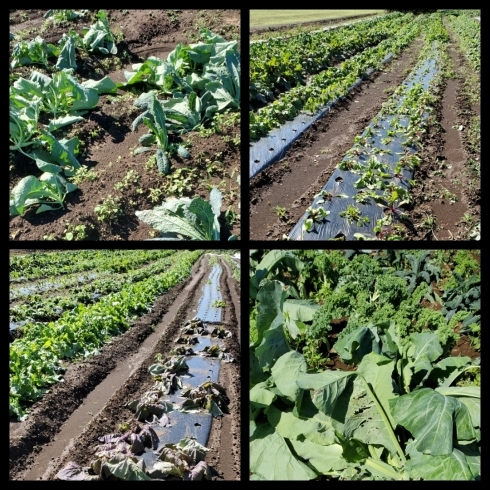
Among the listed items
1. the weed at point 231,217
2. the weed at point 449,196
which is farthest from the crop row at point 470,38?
the weed at point 231,217

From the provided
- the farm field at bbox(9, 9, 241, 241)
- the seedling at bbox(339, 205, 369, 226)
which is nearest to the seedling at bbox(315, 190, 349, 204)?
the seedling at bbox(339, 205, 369, 226)

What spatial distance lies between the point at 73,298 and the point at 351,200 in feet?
7.88

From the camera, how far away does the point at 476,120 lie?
4238mm

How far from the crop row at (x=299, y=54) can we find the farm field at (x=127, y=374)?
5.01ft

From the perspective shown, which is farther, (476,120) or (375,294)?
(476,120)

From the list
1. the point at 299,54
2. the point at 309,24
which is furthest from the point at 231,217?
the point at 309,24


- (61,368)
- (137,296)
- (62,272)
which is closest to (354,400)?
(61,368)

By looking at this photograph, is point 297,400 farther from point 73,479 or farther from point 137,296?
point 137,296

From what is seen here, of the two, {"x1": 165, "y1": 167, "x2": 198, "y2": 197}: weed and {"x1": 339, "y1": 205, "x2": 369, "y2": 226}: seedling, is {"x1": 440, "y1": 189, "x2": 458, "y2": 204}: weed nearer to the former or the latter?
{"x1": 339, "y1": 205, "x2": 369, "y2": 226}: seedling

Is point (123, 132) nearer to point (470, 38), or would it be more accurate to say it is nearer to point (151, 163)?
point (151, 163)

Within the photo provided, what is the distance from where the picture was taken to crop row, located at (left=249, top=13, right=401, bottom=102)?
175 inches

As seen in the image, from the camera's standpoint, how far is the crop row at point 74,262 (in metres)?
4.68

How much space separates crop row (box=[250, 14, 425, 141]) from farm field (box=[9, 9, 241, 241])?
361 mm

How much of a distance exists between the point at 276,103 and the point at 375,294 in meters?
1.66
